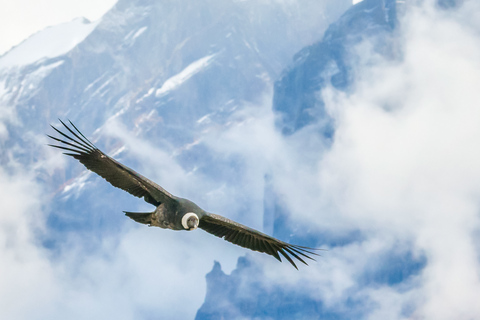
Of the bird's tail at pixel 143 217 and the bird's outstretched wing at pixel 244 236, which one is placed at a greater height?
the bird's outstretched wing at pixel 244 236

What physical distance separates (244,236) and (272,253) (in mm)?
1147

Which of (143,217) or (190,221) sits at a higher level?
(143,217)

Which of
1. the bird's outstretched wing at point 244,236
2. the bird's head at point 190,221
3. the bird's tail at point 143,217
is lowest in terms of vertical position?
the bird's head at point 190,221

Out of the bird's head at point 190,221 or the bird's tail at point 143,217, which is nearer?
the bird's head at point 190,221

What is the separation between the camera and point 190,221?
1856 cm

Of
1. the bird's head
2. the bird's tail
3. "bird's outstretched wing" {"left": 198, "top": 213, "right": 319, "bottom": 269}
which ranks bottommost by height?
the bird's head

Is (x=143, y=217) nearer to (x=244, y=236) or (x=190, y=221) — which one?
(x=190, y=221)

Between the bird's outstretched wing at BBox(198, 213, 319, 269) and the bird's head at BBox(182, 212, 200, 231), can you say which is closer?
the bird's head at BBox(182, 212, 200, 231)

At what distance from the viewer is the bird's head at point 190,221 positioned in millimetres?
18516

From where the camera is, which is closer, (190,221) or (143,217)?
(190,221)

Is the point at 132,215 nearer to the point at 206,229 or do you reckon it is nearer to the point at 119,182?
the point at 119,182

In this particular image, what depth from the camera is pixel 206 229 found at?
21.0 metres

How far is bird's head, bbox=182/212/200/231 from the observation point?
18516 mm

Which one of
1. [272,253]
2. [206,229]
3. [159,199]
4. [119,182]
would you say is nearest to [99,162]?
[119,182]
